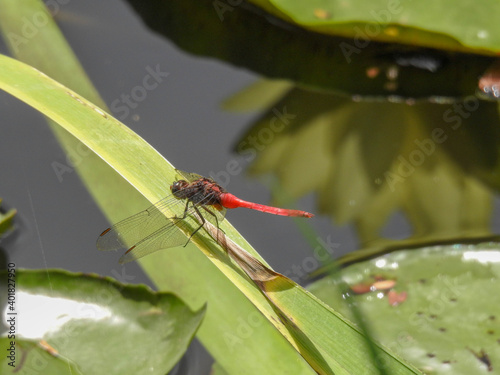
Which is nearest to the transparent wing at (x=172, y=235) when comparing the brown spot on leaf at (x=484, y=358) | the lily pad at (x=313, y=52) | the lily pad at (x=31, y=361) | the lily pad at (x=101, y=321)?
the lily pad at (x=101, y=321)

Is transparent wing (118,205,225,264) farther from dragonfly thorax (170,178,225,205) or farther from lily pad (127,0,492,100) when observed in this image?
lily pad (127,0,492,100)

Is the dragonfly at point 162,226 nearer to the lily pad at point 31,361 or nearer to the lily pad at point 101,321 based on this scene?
the lily pad at point 101,321

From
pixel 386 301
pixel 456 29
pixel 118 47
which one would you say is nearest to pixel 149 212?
pixel 386 301

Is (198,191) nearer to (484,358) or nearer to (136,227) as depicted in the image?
(136,227)

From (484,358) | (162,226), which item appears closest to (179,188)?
(162,226)

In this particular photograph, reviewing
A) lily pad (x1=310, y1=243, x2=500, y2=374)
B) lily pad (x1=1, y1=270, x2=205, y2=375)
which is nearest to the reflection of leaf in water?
lily pad (x1=310, y1=243, x2=500, y2=374)

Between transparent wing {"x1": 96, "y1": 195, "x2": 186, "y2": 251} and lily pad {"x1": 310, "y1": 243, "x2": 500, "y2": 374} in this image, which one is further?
transparent wing {"x1": 96, "y1": 195, "x2": 186, "y2": 251}
